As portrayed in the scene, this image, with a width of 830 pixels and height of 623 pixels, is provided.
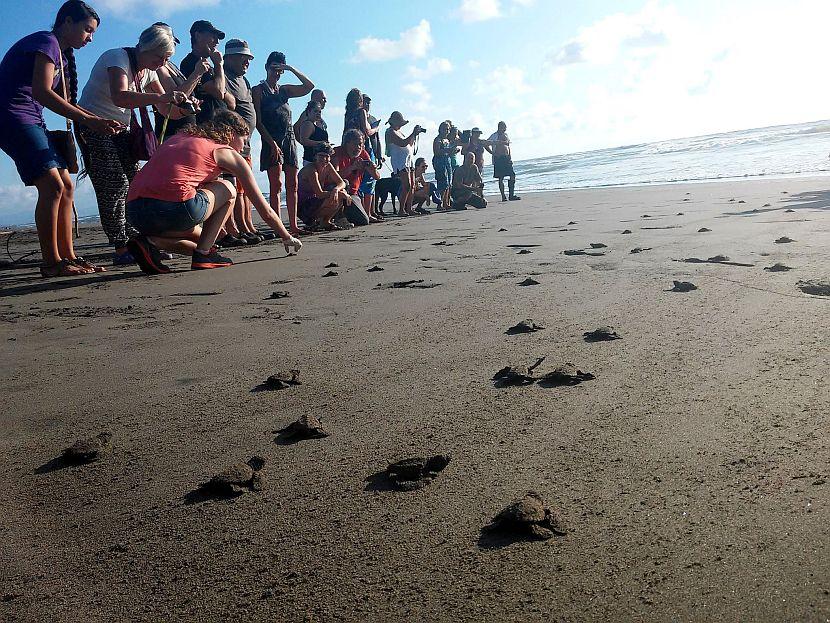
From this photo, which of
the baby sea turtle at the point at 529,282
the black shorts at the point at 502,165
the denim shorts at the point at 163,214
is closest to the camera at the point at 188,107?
the denim shorts at the point at 163,214

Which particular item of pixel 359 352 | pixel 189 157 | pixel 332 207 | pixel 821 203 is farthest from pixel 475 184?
pixel 359 352

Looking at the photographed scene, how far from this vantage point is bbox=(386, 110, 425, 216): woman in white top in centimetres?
1256

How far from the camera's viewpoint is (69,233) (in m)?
5.13

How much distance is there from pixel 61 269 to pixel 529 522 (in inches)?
187

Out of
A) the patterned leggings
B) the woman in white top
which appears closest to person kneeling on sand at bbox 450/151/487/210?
the woman in white top

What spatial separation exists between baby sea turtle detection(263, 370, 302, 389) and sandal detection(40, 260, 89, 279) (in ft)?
11.3

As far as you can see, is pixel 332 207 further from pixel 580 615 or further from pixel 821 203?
pixel 580 615

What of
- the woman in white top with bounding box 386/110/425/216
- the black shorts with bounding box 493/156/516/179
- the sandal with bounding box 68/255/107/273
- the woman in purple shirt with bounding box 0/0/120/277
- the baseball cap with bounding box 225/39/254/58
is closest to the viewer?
the woman in purple shirt with bounding box 0/0/120/277

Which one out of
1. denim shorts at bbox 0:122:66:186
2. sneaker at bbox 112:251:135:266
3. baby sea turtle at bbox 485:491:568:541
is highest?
denim shorts at bbox 0:122:66:186

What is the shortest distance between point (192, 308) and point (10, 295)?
A: 1.63 meters

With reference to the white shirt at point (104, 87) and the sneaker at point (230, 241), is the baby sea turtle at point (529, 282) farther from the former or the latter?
the sneaker at point (230, 241)

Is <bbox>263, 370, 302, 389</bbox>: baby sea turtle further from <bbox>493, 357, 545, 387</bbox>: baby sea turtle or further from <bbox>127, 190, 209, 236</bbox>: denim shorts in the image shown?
<bbox>127, 190, 209, 236</bbox>: denim shorts

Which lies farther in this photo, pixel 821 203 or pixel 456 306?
pixel 821 203

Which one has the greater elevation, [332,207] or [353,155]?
[353,155]
